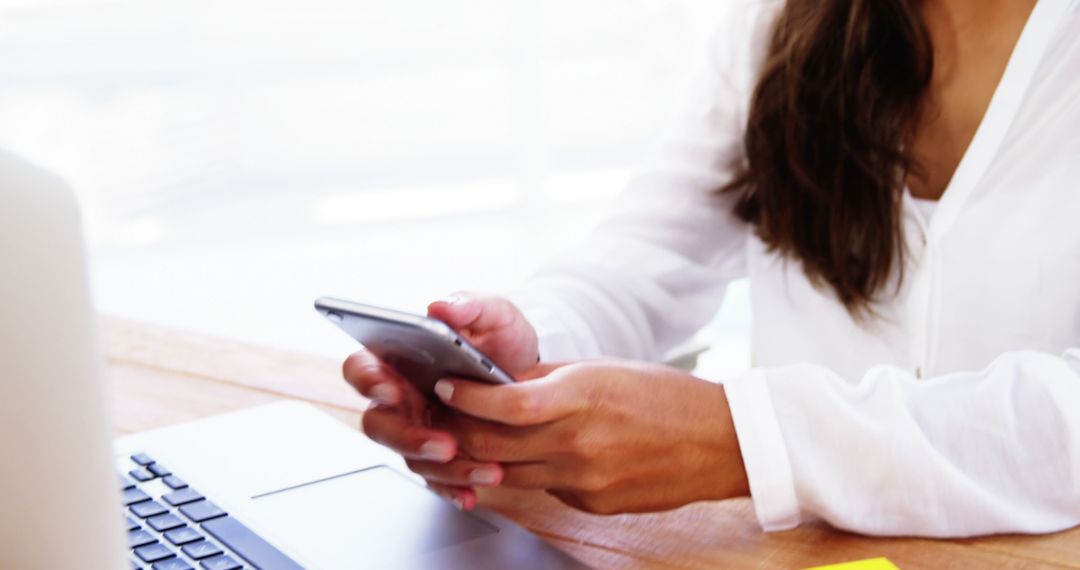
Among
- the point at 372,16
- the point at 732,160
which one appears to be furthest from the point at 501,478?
the point at 372,16

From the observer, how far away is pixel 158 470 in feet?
2.81

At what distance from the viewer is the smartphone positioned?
2.39 feet

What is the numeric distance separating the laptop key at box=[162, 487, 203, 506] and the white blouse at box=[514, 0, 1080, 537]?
0.36 meters

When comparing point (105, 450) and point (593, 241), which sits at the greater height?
point (105, 450)

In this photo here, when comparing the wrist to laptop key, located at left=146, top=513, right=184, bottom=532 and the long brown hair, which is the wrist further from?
the long brown hair

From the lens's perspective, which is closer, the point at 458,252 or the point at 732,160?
the point at 732,160

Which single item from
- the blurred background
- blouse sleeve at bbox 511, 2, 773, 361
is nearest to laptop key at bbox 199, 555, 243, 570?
blouse sleeve at bbox 511, 2, 773, 361

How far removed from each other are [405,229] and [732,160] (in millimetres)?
3005

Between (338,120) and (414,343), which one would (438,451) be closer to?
(414,343)

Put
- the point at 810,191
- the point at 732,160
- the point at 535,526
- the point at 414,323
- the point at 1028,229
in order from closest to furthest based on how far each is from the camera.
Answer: the point at 414,323 < the point at 535,526 < the point at 1028,229 < the point at 810,191 < the point at 732,160

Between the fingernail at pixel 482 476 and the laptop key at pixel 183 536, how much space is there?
0.18m

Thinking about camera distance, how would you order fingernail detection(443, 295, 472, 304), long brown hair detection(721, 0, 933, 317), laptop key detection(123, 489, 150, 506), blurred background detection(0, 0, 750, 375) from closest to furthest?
laptop key detection(123, 489, 150, 506)
fingernail detection(443, 295, 472, 304)
long brown hair detection(721, 0, 933, 317)
blurred background detection(0, 0, 750, 375)

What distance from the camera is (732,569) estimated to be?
77cm

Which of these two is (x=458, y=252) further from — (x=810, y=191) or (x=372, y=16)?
(x=810, y=191)
